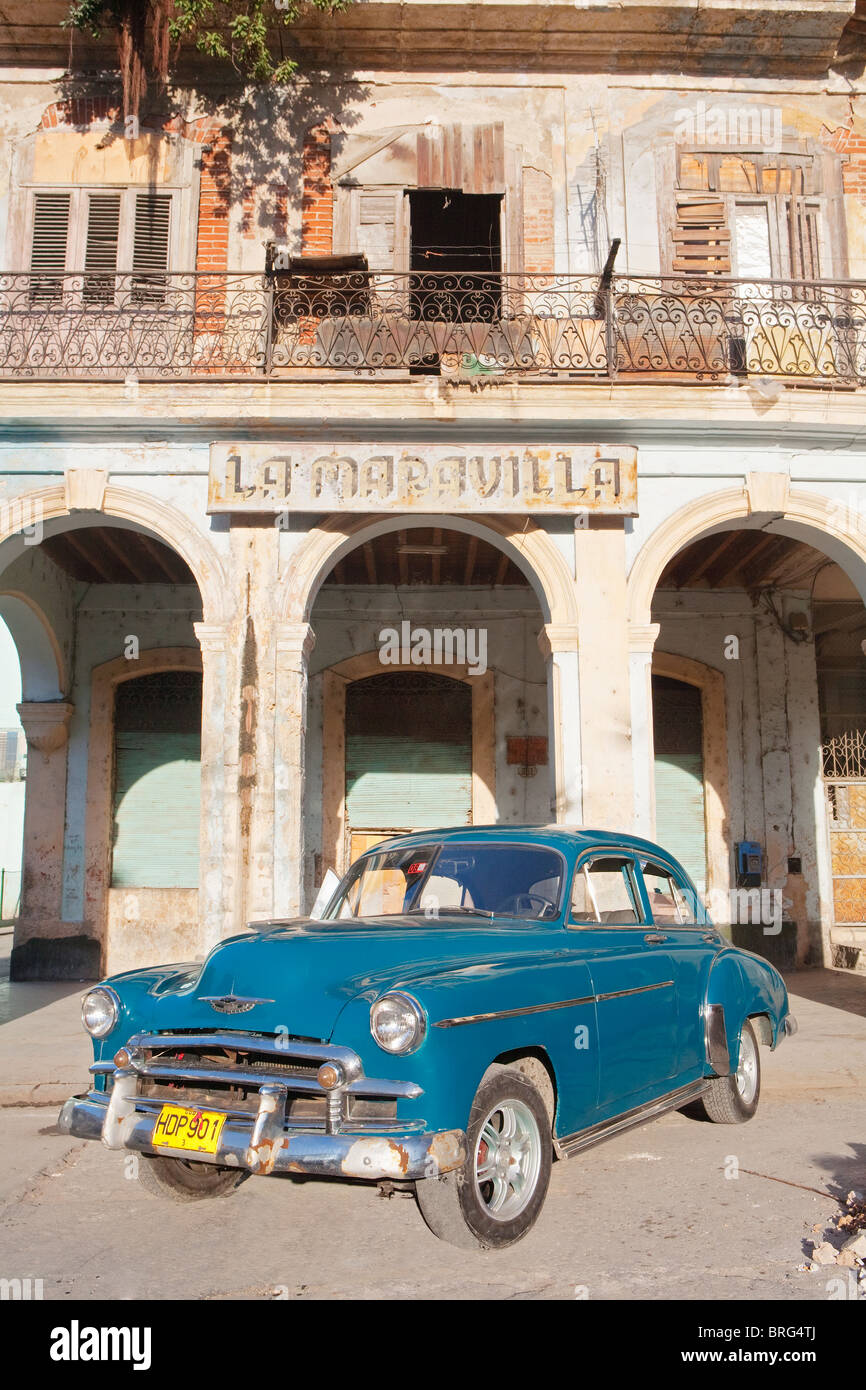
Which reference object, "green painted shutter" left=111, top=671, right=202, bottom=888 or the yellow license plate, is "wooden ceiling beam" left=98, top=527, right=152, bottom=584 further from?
the yellow license plate

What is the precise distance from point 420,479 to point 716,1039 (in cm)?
556

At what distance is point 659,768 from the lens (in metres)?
13.1

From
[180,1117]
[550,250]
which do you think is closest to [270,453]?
[550,250]

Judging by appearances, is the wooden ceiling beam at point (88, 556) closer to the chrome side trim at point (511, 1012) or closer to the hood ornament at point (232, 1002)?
the hood ornament at point (232, 1002)

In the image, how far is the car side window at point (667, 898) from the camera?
5266 millimetres

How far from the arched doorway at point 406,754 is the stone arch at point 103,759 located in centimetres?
231

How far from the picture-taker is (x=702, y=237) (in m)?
10.7

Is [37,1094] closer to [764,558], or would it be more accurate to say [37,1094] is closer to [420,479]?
[420,479]

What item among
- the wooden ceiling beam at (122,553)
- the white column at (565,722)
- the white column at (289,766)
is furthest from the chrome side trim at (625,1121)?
the wooden ceiling beam at (122,553)

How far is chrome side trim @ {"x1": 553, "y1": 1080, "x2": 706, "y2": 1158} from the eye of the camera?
396cm

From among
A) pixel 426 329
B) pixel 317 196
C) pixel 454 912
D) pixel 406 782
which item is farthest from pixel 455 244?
pixel 454 912

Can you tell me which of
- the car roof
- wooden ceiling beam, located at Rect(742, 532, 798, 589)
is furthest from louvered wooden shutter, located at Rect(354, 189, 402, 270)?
the car roof
